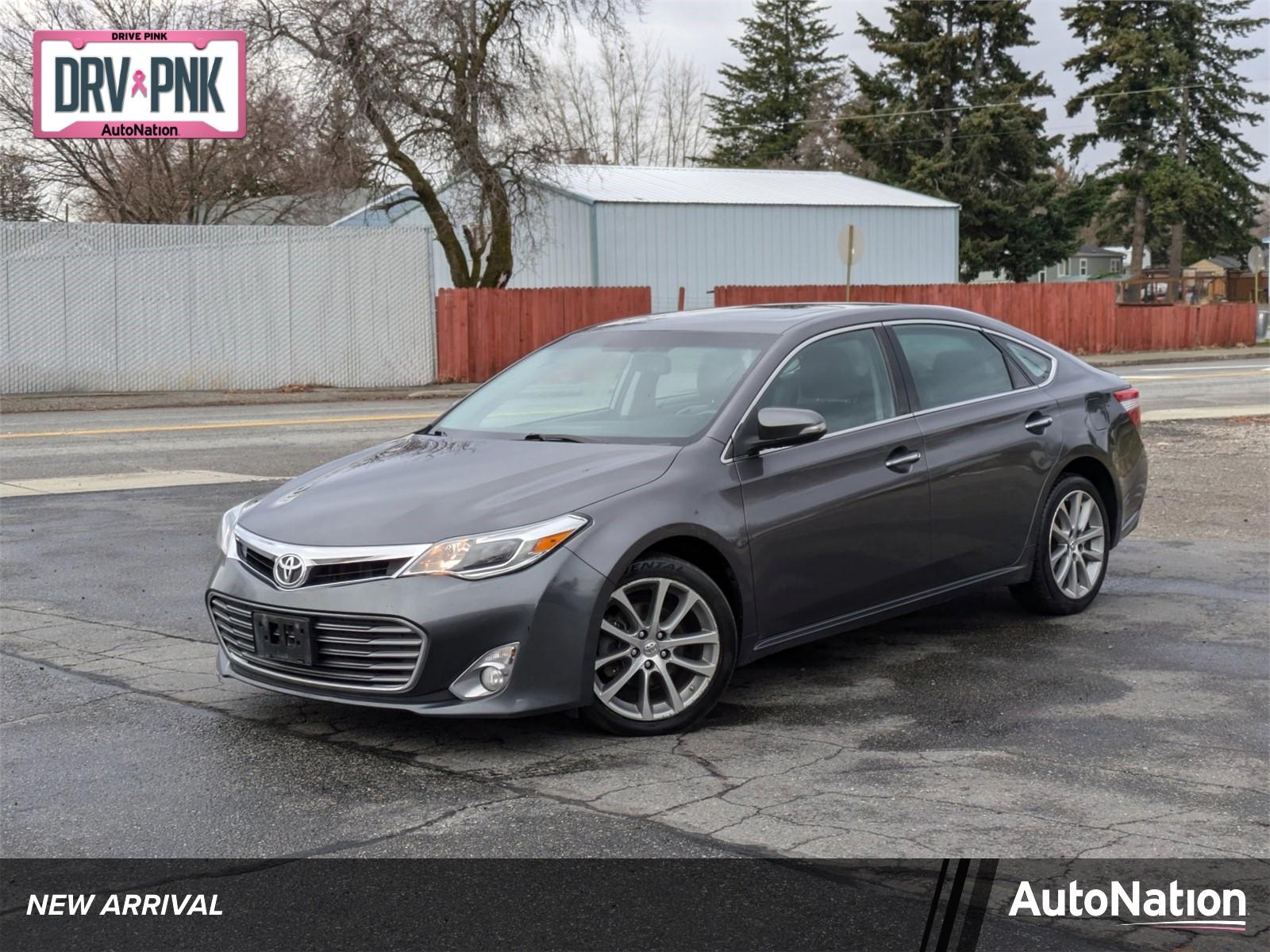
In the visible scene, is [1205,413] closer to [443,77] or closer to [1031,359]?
[1031,359]

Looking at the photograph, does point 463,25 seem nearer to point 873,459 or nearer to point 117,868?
point 873,459

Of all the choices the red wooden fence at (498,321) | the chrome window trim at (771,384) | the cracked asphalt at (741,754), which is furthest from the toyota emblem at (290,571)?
the red wooden fence at (498,321)

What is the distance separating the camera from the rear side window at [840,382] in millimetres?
6160

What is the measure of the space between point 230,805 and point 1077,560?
4410mm

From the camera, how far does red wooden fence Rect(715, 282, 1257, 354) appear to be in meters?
35.2

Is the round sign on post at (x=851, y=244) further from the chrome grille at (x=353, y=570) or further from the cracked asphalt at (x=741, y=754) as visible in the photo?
the chrome grille at (x=353, y=570)

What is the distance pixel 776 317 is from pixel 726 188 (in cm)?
3731

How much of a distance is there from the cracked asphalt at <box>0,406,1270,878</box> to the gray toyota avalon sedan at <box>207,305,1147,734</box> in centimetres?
25

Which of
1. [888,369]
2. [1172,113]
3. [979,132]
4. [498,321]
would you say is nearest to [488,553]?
[888,369]

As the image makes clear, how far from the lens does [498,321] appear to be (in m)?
29.0

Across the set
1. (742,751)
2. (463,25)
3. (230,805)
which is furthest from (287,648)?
(463,25)

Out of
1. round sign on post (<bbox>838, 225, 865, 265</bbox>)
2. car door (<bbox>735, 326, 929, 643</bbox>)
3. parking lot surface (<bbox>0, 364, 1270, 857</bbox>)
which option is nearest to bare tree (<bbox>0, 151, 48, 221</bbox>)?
round sign on post (<bbox>838, 225, 865, 265</bbox>)

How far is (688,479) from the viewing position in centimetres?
550

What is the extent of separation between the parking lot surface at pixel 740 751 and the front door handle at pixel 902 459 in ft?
2.79
